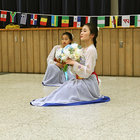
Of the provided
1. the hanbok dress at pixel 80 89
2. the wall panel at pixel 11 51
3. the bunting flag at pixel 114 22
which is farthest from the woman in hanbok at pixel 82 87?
the wall panel at pixel 11 51

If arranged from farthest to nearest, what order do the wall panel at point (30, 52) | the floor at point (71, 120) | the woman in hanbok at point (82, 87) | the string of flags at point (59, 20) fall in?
1. the string of flags at point (59, 20)
2. the wall panel at point (30, 52)
3. the woman in hanbok at point (82, 87)
4. the floor at point (71, 120)

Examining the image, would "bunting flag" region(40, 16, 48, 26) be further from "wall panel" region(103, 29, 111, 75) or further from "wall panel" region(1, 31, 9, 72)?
"wall panel" region(103, 29, 111, 75)

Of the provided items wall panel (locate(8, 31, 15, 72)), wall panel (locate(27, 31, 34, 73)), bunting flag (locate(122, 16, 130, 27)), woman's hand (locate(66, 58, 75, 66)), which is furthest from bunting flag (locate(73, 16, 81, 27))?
woman's hand (locate(66, 58, 75, 66))

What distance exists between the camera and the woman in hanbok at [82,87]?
337 centimetres

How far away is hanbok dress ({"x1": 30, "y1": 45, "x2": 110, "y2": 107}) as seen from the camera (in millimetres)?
3371

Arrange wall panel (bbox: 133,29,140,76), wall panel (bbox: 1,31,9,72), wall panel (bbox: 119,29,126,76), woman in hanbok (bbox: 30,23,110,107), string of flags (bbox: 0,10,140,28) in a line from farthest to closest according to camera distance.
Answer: wall panel (bbox: 1,31,9,72) < string of flags (bbox: 0,10,140,28) < wall panel (bbox: 119,29,126,76) < wall panel (bbox: 133,29,140,76) < woman in hanbok (bbox: 30,23,110,107)

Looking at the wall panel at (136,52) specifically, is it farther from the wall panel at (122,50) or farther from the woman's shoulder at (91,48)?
the woman's shoulder at (91,48)

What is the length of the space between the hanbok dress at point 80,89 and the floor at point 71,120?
0.54ft

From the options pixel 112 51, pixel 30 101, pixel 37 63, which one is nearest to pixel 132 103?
pixel 30 101

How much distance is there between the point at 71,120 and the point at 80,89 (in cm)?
85

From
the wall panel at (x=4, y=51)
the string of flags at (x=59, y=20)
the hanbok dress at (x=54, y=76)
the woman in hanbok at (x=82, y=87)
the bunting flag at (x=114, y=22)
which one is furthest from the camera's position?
the wall panel at (x=4, y=51)

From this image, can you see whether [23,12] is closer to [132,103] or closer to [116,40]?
[116,40]

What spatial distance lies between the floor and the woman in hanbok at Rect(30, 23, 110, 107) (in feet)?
0.52

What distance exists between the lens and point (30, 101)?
358 cm
